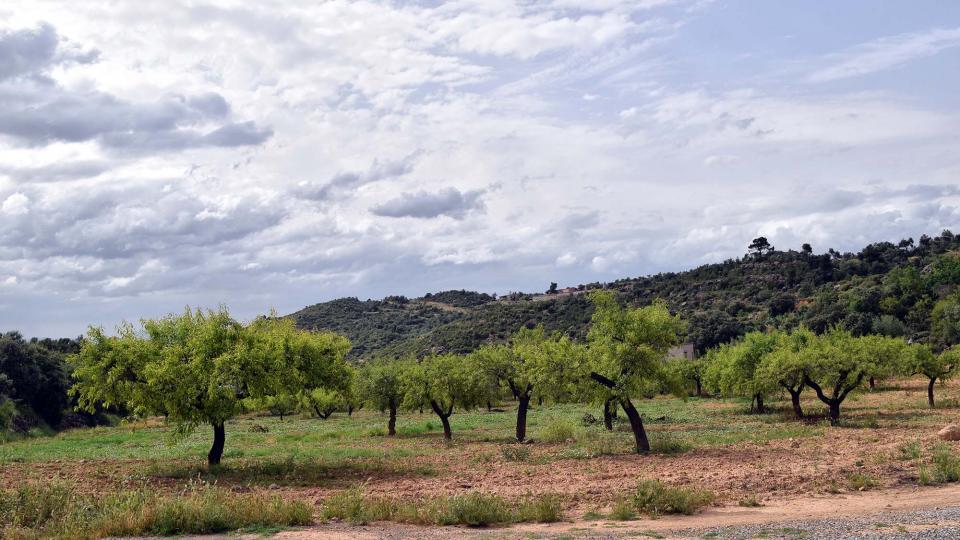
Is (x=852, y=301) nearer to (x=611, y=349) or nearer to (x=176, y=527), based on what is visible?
(x=611, y=349)

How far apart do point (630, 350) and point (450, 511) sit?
1519 centimetres

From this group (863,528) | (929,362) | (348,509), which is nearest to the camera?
(863,528)

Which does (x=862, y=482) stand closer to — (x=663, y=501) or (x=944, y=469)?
(x=944, y=469)

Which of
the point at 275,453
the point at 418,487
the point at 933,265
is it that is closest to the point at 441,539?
the point at 418,487

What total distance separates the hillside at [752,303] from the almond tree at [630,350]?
57615mm

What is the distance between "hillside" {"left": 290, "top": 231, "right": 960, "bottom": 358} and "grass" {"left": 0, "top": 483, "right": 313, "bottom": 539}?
66.9m

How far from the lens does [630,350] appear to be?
31.6 m

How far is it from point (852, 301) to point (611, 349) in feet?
267

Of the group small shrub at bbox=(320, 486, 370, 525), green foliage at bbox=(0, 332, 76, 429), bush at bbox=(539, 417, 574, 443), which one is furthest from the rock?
green foliage at bbox=(0, 332, 76, 429)

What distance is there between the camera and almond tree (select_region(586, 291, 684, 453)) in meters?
31.5

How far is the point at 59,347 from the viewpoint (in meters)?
90.4

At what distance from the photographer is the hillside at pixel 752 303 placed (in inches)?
3981

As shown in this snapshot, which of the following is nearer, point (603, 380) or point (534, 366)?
point (603, 380)

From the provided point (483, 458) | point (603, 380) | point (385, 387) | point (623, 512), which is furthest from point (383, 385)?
point (623, 512)
